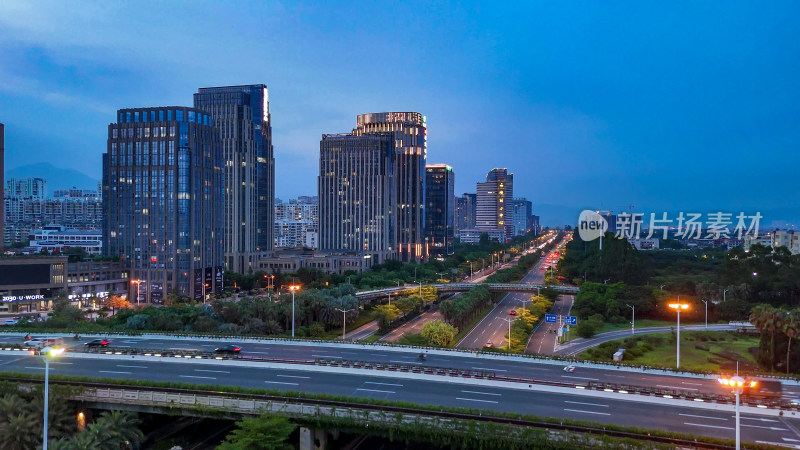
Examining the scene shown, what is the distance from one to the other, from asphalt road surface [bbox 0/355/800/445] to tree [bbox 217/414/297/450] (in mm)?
5461

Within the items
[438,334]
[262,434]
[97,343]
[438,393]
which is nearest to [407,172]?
[438,334]

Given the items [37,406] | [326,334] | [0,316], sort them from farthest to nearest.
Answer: [0,316] < [326,334] < [37,406]

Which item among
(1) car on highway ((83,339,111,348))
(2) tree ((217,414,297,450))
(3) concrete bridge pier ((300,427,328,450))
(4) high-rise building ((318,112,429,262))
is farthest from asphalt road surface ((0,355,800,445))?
(4) high-rise building ((318,112,429,262))

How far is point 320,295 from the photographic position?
252ft

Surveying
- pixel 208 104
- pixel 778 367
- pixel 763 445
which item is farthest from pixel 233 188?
pixel 763 445

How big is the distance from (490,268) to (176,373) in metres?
141

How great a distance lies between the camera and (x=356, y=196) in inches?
6319

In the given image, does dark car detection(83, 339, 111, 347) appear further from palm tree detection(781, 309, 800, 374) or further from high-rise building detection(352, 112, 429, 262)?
high-rise building detection(352, 112, 429, 262)

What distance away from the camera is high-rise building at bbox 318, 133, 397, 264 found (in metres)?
159

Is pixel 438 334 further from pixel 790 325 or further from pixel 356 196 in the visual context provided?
pixel 356 196

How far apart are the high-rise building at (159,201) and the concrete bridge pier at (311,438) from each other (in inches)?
3014

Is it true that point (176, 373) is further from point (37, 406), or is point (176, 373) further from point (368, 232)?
point (368, 232)

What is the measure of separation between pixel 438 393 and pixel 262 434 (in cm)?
1149

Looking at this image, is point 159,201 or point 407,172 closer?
point 159,201
